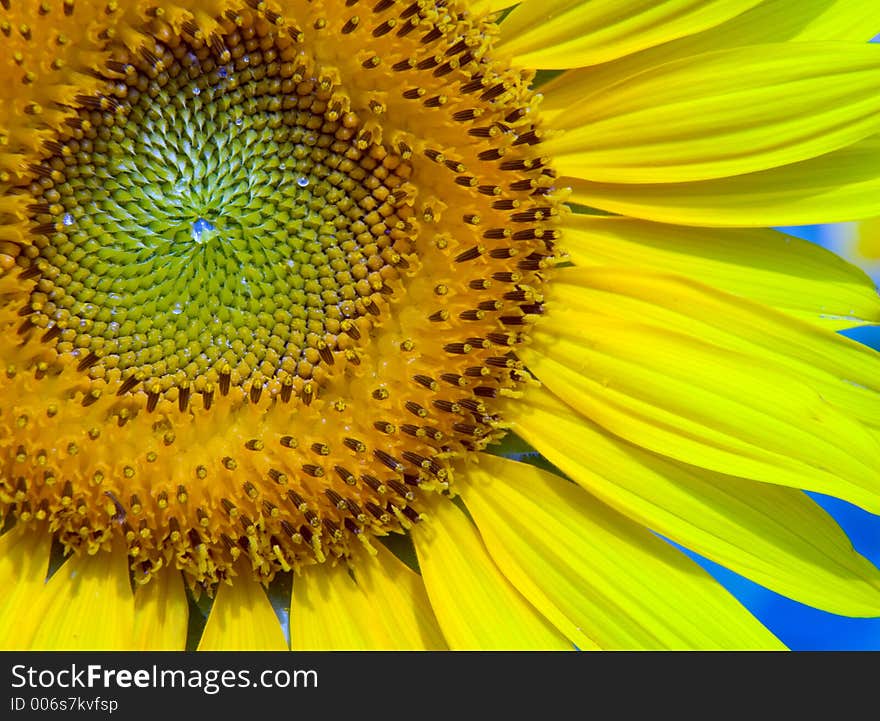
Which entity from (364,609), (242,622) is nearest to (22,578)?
(242,622)

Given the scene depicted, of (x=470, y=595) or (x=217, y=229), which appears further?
(x=470, y=595)

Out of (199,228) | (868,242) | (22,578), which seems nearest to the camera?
(199,228)

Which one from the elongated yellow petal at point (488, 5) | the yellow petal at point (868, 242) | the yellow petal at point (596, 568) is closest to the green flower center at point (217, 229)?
the elongated yellow petal at point (488, 5)

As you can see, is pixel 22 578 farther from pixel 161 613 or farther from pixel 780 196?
pixel 780 196

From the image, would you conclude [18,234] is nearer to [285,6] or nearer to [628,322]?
[285,6]

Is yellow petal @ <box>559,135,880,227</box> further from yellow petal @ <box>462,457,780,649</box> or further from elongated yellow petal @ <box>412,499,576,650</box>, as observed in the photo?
elongated yellow petal @ <box>412,499,576,650</box>

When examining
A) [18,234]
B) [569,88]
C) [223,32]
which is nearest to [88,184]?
[18,234]

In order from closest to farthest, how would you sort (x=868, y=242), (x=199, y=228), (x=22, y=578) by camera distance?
(x=199, y=228) → (x=22, y=578) → (x=868, y=242)
